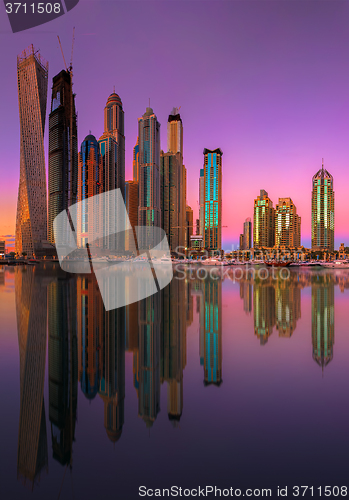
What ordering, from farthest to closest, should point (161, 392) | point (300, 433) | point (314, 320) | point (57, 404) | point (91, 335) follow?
1. point (314, 320)
2. point (91, 335)
3. point (161, 392)
4. point (57, 404)
5. point (300, 433)

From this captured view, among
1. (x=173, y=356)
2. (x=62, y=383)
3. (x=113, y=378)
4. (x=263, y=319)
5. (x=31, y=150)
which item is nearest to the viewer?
(x=62, y=383)

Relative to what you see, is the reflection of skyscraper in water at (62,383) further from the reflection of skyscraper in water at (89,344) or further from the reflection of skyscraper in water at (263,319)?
the reflection of skyscraper in water at (263,319)

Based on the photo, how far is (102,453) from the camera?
407 cm

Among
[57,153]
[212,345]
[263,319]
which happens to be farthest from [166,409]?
[57,153]

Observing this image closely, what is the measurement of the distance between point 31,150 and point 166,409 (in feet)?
429

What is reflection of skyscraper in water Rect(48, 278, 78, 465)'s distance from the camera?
4377 mm

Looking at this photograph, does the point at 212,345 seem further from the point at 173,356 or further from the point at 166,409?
the point at 166,409

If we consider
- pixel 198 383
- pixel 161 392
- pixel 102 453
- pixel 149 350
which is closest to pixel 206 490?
pixel 102 453

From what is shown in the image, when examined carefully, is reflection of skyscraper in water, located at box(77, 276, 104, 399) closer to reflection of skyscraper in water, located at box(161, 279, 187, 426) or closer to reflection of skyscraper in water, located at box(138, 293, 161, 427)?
reflection of skyscraper in water, located at box(138, 293, 161, 427)

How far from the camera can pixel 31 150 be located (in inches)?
4498

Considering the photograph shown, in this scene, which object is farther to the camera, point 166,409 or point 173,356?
point 173,356

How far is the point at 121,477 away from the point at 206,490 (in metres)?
1.08

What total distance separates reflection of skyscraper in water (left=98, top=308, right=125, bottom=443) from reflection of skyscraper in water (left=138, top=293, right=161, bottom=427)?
428mm

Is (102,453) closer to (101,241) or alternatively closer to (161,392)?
(161,392)
